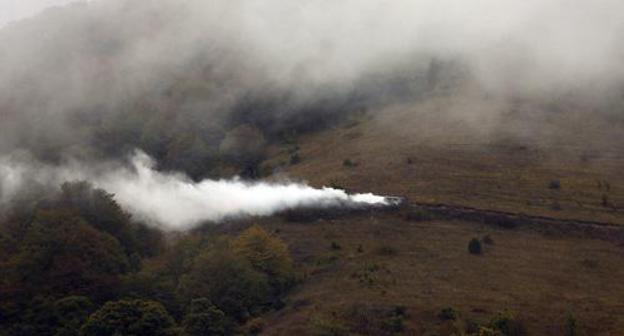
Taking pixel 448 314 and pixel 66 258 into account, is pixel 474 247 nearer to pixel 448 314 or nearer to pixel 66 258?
pixel 448 314

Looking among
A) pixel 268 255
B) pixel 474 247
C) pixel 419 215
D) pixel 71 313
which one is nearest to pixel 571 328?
pixel 474 247

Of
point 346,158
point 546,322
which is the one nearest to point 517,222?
point 546,322

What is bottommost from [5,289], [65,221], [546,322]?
[546,322]

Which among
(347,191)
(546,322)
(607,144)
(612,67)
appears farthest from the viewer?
(612,67)

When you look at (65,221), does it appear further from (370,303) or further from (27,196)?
(370,303)

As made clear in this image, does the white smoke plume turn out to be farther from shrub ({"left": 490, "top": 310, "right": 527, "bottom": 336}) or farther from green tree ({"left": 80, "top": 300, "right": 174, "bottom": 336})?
green tree ({"left": 80, "top": 300, "right": 174, "bottom": 336})

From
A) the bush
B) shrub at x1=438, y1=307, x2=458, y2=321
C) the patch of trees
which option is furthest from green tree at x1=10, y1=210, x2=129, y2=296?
the bush
